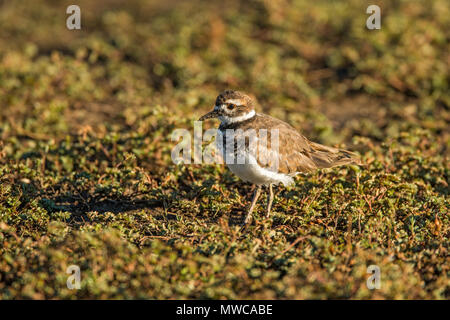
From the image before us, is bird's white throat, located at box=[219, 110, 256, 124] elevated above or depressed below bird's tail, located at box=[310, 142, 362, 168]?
above

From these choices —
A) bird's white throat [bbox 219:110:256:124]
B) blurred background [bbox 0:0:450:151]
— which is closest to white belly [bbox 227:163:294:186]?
bird's white throat [bbox 219:110:256:124]

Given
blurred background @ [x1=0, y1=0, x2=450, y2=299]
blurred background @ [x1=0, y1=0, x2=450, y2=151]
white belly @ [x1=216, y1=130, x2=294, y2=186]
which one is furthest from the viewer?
blurred background @ [x1=0, y1=0, x2=450, y2=151]

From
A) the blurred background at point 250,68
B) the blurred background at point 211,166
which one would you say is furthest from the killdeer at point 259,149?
the blurred background at point 250,68

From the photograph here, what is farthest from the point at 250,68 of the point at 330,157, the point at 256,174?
the point at 256,174

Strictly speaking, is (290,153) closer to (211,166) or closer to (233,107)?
(233,107)


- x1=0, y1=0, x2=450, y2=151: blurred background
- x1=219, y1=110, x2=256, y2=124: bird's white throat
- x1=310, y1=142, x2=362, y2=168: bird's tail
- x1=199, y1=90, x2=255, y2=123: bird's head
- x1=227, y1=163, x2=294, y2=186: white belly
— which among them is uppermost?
x1=0, y1=0, x2=450, y2=151: blurred background

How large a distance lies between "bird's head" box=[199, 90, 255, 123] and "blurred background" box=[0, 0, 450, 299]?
35.9 inches

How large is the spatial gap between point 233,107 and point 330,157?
141 cm

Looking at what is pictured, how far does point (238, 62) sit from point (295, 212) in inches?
208

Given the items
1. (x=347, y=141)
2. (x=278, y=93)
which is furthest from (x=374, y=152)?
(x=278, y=93)

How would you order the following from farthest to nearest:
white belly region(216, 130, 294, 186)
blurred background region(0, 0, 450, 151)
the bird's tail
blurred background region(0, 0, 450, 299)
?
blurred background region(0, 0, 450, 151)
the bird's tail
white belly region(216, 130, 294, 186)
blurred background region(0, 0, 450, 299)

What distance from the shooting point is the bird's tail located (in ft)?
20.7

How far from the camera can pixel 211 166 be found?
7004 mm

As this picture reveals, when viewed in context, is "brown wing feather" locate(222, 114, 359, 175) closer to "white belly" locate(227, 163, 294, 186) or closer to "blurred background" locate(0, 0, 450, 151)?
"white belly" locate(227, 163, 294, 186)
